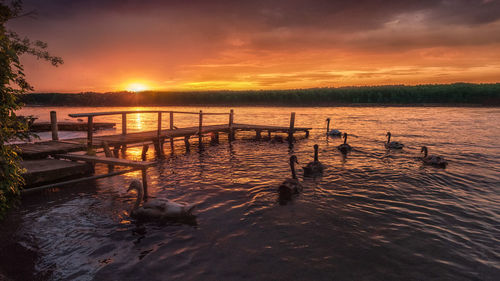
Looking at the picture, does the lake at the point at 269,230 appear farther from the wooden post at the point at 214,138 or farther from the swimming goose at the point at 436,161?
the wooden post at the point at 214,138

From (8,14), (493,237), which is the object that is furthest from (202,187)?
(493,237)

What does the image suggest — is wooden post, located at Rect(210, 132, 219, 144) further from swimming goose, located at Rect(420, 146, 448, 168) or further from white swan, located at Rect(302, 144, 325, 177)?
swimming goose, located at Rect(420, 146, 448, 168)

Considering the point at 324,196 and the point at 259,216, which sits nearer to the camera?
the point at 259,216

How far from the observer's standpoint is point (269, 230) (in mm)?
7324

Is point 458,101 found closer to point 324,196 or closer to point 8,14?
point 324,196

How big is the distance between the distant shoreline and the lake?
2996 inches

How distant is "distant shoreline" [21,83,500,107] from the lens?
7331 centimetres

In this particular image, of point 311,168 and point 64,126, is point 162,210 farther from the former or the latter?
point 64,126

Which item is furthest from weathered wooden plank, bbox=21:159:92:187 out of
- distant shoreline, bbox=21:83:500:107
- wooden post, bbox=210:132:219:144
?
Result: distant shoreline, bbox=21:83:500:107

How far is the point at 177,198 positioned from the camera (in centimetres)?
968

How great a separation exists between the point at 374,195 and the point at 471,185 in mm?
4609

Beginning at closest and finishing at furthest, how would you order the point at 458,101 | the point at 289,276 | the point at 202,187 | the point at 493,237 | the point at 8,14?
the point at 8,14, the point at 289,276, the point at 493,237, the point at 202,187, the point at 458,101

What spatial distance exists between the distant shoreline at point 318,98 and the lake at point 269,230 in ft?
250

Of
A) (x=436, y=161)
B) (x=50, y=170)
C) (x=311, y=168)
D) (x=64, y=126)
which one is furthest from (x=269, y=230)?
(x=64, y=126)
